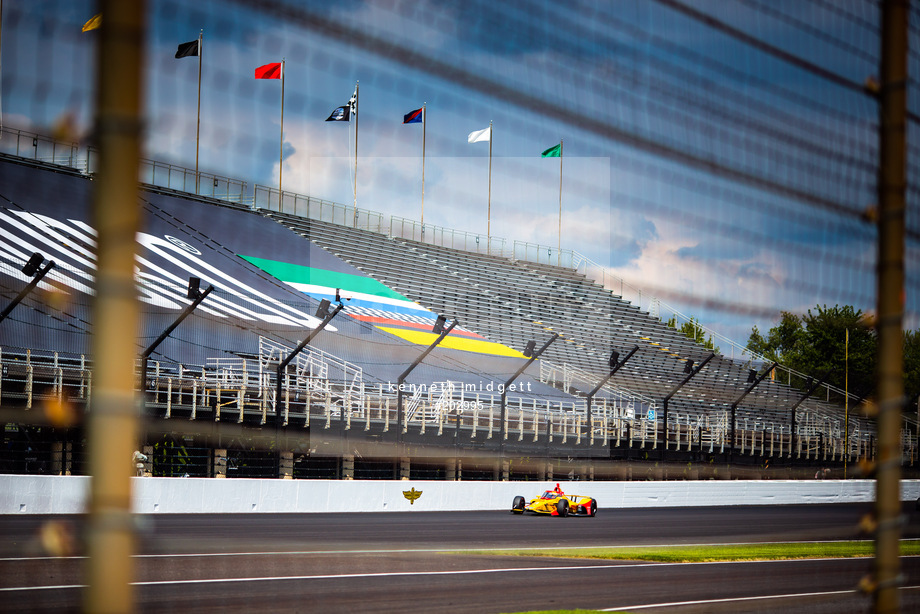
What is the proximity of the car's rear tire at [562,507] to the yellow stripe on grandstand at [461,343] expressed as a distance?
493 inches

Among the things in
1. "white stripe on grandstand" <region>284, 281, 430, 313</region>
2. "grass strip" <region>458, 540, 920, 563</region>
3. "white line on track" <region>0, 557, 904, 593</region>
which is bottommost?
"grass strip" <region>458, 540, 920, 563</region>

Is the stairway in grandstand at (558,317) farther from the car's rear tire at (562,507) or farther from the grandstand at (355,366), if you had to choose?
the car's rear tire at (562,507)

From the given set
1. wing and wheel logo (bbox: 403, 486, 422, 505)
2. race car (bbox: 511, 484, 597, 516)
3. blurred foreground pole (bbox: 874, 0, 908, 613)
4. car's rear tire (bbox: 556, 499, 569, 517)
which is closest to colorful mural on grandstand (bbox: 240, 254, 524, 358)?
wing and wheel logo (bbox: 403, 486, 422, 505)

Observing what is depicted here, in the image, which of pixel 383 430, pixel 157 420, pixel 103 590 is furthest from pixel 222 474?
pixel 103 590

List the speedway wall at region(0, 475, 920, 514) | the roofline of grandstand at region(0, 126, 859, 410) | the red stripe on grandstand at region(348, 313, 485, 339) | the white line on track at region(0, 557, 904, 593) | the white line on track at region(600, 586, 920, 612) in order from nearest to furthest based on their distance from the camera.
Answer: the white line on track at region(600, 586, 920, 612), the white line on track at region(0, 557, 904, 593), the speedway wall at region(0, 475, 920, 514), the roofline of grandstand at region(0, 126, 859, 410), the red stripe on grandstand at region(348, 313, 485, 339)

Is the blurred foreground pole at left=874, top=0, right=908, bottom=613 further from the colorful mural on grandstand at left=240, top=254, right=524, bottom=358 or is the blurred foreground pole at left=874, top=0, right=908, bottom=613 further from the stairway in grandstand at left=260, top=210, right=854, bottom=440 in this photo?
the colorful mural on grandstand at left=240, top=254, right=524, bottom=358

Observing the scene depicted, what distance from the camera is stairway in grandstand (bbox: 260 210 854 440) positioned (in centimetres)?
3059

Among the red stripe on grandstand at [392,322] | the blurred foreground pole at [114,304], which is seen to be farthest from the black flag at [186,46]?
the red stripe on grandstand at [392,322]

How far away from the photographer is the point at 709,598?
32.8 feet

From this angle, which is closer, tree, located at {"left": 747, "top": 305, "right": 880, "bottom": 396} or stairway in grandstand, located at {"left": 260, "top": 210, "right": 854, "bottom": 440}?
stairway in grandstand, located at {"left": 260, "top": 210, "right": 854, "bottom": 440}

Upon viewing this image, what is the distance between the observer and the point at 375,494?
23500 mm

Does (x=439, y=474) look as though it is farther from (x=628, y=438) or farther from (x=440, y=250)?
(x=440, y=250)

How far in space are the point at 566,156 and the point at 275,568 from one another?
25.5 feet

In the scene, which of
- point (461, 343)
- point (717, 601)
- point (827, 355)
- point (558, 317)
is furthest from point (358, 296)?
point (827, 355)
